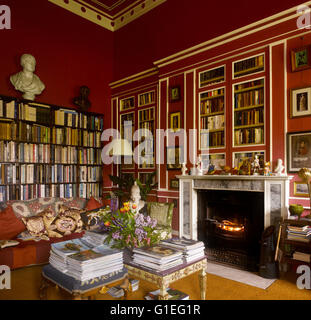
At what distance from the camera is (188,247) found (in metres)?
2.01

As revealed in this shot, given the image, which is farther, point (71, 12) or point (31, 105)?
point (71, 12)

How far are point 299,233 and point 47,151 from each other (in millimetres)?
3940

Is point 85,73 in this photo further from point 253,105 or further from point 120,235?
point 120,235

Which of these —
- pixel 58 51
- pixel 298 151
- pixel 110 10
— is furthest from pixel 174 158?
pixel 110 10

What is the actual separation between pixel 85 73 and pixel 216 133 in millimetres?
3170

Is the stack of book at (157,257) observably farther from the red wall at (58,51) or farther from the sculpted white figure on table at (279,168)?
the red wall at (58,51)

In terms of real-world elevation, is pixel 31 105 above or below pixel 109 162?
above

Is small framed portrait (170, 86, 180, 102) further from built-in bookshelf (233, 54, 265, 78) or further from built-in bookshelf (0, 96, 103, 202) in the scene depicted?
built-in bookshelf (0, 96, 103, 202)

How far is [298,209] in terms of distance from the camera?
275 cm

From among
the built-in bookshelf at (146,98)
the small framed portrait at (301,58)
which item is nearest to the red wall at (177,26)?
the built-in bookshelf at (146,98)

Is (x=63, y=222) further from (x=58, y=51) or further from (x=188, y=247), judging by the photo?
(x=58, y=51)

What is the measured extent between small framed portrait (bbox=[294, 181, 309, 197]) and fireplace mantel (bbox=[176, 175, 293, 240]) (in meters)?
0.12
